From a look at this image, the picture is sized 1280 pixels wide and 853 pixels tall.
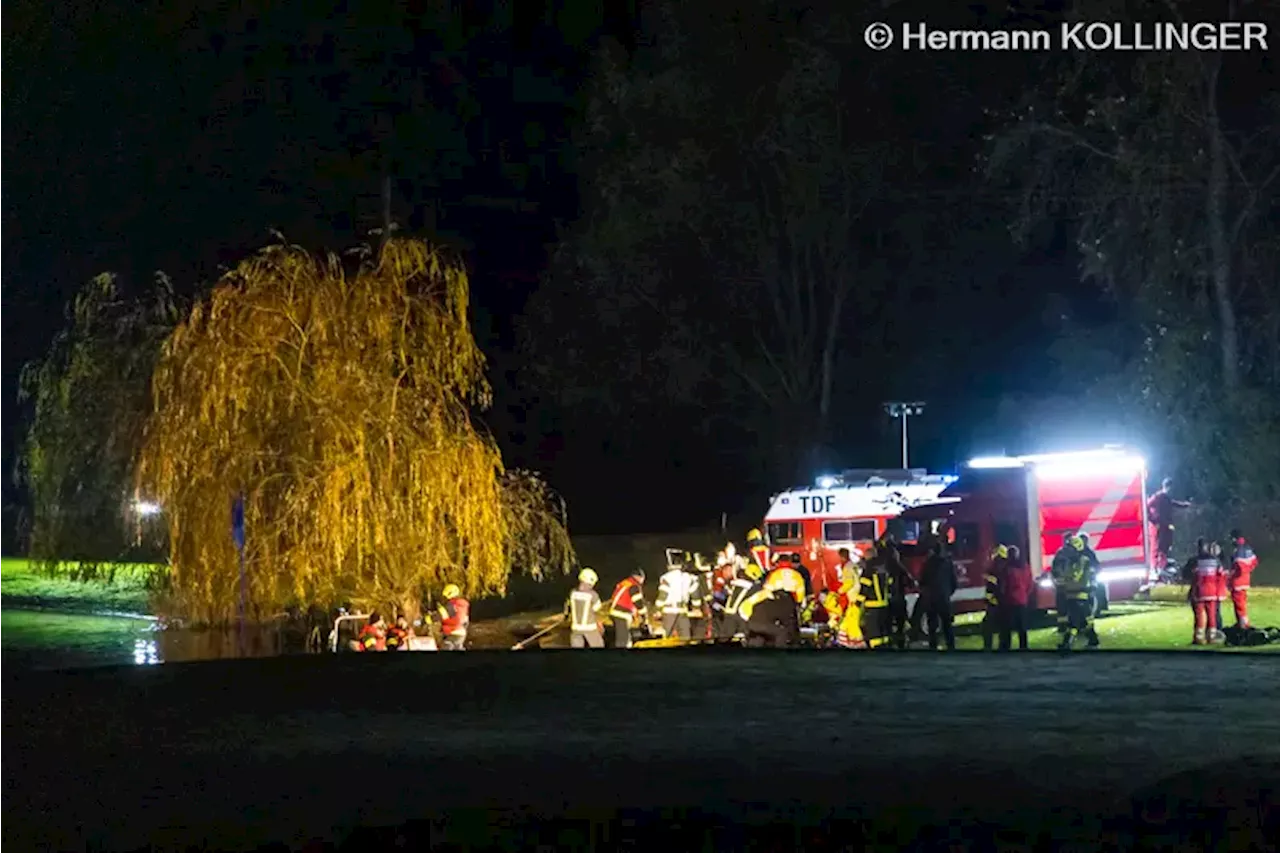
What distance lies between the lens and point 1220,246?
35938mm

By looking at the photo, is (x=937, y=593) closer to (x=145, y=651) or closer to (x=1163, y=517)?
(x=145, y=651)

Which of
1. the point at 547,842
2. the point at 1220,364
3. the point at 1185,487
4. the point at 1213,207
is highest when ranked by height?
the point at 1213,207

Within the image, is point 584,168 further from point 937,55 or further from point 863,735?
point 863,735

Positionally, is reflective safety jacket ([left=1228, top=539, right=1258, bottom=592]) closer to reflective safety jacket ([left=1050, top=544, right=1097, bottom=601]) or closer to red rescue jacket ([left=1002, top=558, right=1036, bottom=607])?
reflective safety jacket ([left=1050, top=544, right=1097, bottom=601])

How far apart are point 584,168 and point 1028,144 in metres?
12.0

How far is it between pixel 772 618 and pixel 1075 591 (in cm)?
408

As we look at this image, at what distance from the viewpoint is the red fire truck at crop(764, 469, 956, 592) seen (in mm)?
30500

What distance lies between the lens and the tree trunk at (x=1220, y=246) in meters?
35.5

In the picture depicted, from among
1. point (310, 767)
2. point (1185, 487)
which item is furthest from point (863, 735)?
point (1185, 487)

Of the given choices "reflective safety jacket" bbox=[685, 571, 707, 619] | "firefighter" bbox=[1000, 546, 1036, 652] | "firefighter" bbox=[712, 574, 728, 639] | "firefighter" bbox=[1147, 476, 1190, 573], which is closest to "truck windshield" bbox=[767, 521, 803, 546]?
"firefighter" bbox=[1147, 476, 1190, 573]

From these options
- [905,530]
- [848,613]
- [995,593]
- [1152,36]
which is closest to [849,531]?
[905,530]

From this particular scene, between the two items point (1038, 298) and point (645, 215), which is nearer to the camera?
point (645, 215)

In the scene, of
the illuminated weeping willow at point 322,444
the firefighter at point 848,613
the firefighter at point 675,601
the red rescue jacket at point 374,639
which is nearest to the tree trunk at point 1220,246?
the firefighter at point 848,613

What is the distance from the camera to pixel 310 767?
12.3 metres
